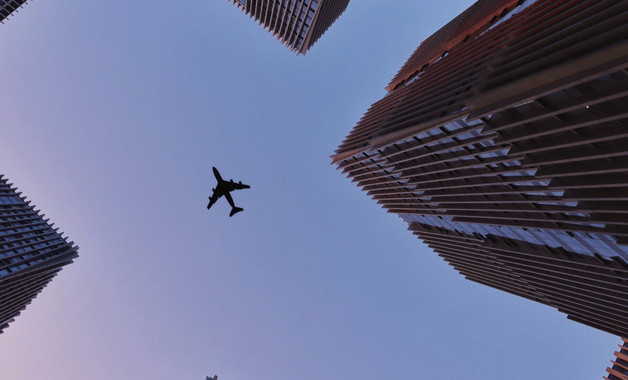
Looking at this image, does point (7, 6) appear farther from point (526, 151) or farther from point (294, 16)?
point (526, 151)

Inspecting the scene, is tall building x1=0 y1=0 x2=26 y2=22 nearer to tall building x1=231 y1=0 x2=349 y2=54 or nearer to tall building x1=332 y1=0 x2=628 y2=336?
tall building x1=231 y1=0 x2=349 y2=54

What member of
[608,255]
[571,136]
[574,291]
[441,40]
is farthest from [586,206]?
[441,40]

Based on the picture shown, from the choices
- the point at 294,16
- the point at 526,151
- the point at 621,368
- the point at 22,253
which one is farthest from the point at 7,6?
the point at 621,368

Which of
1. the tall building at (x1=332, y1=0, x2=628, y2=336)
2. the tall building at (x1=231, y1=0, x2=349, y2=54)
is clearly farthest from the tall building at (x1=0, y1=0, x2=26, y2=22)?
the tall building at (x1=332, y1=0, x2=628, y2=336)

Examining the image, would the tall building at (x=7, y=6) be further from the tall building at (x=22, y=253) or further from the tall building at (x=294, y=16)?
the tall building at (x=294, y=16)

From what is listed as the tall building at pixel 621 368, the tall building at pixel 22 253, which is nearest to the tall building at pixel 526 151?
the tall building at pixel 621 368

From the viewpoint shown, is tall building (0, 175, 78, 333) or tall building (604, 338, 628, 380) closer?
tall building (604, 338, 628, 380)

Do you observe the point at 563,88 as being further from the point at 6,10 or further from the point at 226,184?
the point at 6,10
